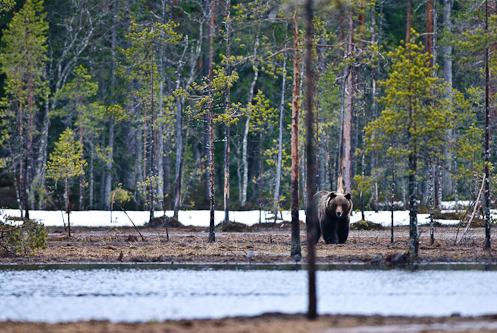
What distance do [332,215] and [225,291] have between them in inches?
415

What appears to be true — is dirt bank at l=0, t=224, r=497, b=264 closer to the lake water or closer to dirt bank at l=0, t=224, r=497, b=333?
dirt bank at l=0, t=224, r=497, b=333

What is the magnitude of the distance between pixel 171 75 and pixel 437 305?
123ft

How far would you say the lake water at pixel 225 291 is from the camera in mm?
12898

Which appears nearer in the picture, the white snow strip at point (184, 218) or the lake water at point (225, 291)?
Result: the lake water at point (225, 291)

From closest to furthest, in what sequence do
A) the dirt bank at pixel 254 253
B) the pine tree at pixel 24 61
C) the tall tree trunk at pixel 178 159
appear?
the dirt bank at pixel 254 253, the tall tree trunk at pixel 178 159, the pine tree at pixel 24 61

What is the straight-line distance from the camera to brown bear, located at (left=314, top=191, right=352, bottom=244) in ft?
81.3

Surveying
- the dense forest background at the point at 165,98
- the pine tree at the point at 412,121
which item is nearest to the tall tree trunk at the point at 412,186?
the pine tree at the point at 412,121

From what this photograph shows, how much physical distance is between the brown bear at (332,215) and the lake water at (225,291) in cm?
535

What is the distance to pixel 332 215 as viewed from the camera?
83.5ft

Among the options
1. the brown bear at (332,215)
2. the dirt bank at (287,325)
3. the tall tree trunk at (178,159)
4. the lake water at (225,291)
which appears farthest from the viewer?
the tall tree trunk at (178,159)

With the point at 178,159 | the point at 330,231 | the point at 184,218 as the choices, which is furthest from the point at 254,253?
the point at 178,159

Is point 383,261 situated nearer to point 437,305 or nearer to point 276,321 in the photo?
point 437,305

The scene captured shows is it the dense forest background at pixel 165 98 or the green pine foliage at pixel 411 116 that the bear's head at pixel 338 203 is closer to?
the green pine foliage at pixel 411 116

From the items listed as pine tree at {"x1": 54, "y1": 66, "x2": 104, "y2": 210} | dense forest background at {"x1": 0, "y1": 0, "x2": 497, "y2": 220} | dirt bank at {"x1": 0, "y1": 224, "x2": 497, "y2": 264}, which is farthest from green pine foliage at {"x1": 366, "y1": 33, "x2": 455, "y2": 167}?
pine tree at {"x1": 54, "y1": 66, "x2": 104, "y2": 210}
